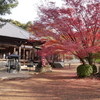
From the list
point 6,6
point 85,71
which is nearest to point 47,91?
point 85,71

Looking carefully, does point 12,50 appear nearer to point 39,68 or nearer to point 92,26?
point 39,68

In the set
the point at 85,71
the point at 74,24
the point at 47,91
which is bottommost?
the point at 47,91

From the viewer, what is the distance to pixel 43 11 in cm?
896

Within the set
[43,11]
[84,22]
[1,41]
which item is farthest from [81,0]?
[1,41]

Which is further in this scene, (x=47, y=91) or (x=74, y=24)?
(x=74, y=24)

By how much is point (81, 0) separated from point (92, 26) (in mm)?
1890

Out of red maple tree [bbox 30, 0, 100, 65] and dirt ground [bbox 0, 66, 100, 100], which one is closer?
dirt ground [bbox 0, 66, 100, 100]

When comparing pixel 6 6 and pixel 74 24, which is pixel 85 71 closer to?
pixel 74 24

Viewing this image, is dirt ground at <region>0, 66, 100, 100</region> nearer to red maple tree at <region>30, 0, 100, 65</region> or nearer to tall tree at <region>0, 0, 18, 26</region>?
red maple tree at <region>30, 0, 100, 65</region>

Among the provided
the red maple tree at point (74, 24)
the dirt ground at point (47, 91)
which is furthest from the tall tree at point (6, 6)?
the dirt ground at point (47, 91)

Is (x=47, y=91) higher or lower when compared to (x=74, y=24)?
lower

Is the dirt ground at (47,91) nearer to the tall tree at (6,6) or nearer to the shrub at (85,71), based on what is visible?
the shrub at (85,71)

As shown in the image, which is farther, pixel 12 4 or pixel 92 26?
pixel 12 4

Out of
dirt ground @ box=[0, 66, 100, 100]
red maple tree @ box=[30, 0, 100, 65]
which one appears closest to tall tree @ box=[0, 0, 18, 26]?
red maple tree @ box=[30, 0, 100, 65]
